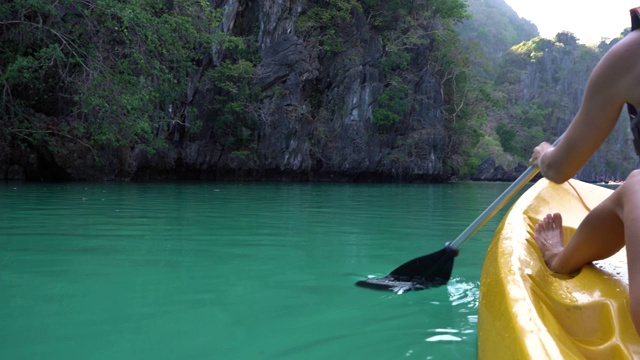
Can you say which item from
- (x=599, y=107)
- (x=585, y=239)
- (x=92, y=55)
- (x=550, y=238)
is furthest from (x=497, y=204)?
(x=92, y=55)

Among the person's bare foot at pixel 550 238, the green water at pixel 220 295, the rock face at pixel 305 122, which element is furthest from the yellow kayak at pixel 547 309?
the rock face at pixel 305 122

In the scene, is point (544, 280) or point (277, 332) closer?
point (544, 280)

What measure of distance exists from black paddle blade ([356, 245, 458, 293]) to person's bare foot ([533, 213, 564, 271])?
0.65m

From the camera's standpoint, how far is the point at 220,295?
228 centimetres

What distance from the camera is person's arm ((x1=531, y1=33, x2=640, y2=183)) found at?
1126 millimetres

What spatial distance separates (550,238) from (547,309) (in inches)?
22.2

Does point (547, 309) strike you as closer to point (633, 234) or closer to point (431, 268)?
point (633, 234)

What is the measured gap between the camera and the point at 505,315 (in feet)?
4.19

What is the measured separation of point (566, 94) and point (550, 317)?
5245 cm

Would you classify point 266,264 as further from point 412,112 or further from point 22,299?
point 412,112

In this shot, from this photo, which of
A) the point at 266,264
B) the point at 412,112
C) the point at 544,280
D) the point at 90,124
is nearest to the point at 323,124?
the point at 412,112

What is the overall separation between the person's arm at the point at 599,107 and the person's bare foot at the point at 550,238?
18.8 inches

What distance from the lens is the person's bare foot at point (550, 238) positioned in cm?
181

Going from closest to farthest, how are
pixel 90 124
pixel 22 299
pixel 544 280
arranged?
pixel 544 280 → pixel 22 299 → pixel 90 124
